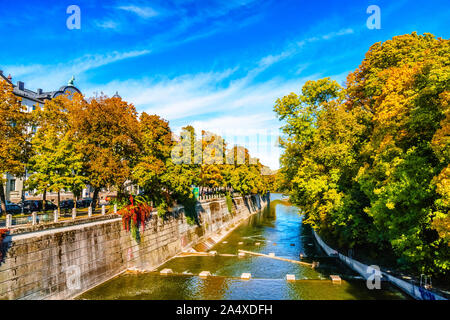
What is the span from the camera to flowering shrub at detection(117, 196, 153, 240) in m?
25.7

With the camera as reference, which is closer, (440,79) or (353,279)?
(440,79)

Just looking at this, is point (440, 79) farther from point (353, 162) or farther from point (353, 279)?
point (353, 279)

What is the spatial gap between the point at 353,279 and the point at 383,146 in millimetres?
12330

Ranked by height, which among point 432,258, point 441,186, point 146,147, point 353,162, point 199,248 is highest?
point 146,147

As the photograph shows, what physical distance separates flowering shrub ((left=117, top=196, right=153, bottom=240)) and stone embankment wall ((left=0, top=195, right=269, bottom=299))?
0.60 meters

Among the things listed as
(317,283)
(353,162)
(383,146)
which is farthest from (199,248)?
(383,146)

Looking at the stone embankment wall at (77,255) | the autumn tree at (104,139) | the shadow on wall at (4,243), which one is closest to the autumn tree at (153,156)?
the autumn tree at (104,139)

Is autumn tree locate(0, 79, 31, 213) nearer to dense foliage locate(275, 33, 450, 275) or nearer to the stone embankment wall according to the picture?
the stone embankment wall

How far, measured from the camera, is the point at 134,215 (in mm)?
26516

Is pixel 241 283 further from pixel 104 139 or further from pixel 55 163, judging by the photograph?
pixel 55 163

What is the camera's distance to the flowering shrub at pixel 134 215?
25.7 meters

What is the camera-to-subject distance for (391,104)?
17.9m
